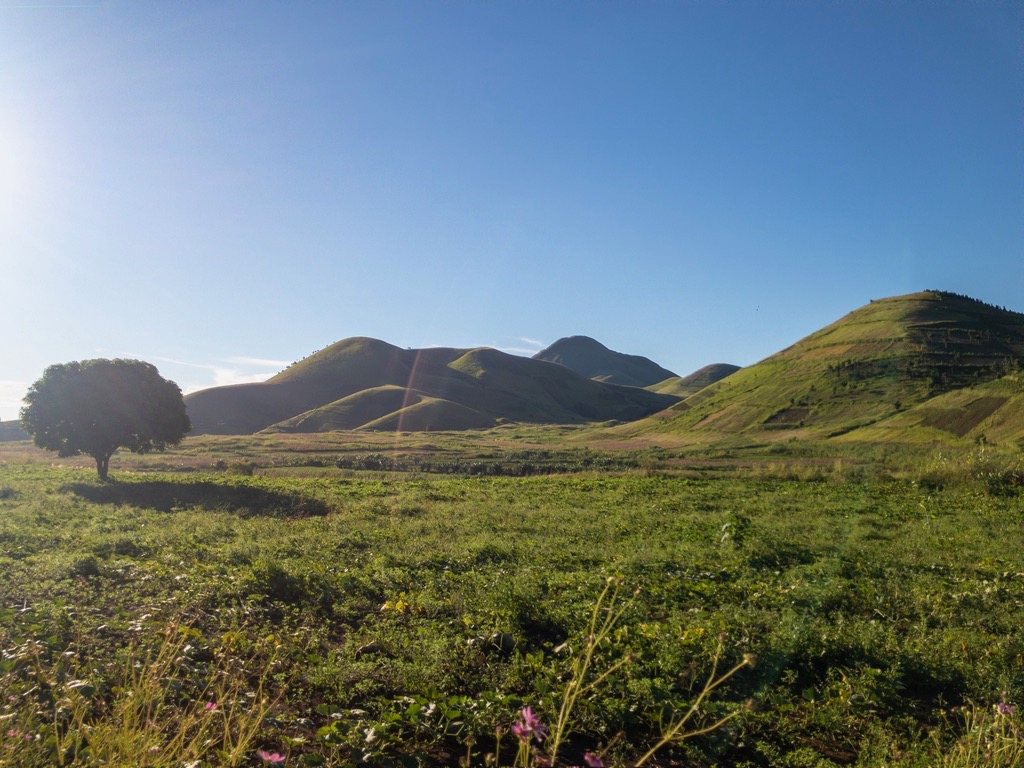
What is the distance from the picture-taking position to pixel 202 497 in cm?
2316

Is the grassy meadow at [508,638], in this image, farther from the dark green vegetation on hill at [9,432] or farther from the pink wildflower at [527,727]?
the dark green vegetation on hill at [9,432]

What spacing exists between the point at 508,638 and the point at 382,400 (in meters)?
137

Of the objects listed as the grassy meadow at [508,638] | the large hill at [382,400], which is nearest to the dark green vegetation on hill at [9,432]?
the large hill at [382,400]

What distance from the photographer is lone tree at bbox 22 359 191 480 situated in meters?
30.2

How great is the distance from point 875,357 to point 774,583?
257 feet

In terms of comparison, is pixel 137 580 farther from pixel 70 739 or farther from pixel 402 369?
pixel 402 369

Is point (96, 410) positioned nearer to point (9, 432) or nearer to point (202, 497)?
point (202, 497)

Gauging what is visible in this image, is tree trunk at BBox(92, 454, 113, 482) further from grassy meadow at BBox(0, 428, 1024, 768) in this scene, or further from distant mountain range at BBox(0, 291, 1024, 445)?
distant mountain range at BBox(0, 291, 1024, 445)

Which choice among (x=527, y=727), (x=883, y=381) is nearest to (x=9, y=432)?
(x=883, y=381)

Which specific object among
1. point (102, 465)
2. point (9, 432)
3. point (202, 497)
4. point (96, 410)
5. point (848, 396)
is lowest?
point (202, 497)

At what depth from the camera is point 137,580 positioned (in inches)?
357

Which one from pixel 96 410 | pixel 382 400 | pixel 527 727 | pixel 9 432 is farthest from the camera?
pixel 382 400

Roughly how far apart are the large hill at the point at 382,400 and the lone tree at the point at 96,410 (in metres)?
77.1

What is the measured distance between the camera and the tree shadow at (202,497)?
20089 mm
